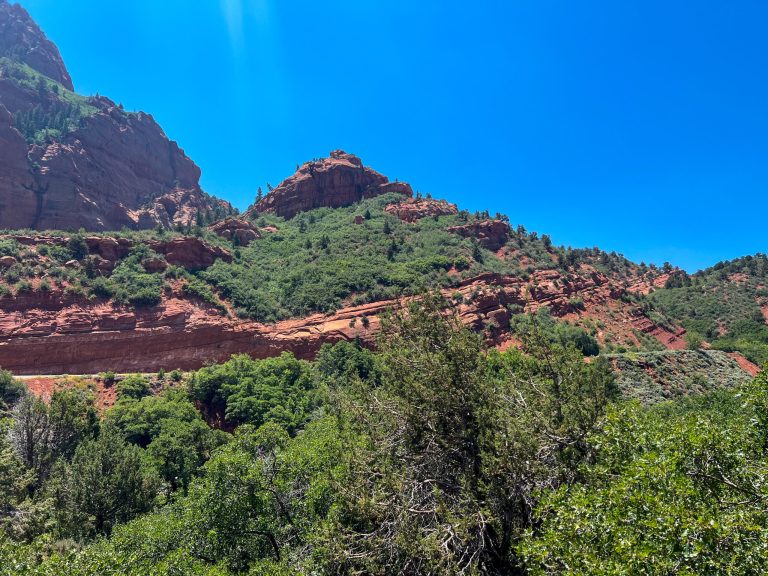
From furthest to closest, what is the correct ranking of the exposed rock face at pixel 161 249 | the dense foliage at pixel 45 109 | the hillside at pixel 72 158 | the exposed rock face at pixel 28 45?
the exposed rock face at pixel 28 45, the dense foliage at pixel 45 109, the hillside at pixel 72 158, the exposed rock face at pixel 161 249

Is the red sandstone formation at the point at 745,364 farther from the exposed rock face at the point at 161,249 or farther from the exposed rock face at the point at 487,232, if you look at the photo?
the exposed rock face at the point at 161,249

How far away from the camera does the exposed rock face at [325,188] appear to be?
3957 inches

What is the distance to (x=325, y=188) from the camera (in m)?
102

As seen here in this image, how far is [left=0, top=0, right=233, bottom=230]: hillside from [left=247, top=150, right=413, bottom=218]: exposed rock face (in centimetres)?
1534

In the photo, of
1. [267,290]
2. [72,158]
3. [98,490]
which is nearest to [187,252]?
[267,290]

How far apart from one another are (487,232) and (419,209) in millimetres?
18257

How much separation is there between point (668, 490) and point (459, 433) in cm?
569

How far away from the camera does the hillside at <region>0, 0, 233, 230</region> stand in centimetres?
8544

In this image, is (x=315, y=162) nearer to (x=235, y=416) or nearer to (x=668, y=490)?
(x=235, y=416)

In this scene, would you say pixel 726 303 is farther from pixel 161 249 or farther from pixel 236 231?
pixel 161 249

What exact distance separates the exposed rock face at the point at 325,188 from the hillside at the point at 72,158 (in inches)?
604

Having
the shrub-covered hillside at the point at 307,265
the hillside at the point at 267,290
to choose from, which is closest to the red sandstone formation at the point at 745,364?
the hillside at the point at 267,290

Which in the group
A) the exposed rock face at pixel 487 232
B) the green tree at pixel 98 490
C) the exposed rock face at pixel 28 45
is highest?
the exposed rock face at pixel 28 45

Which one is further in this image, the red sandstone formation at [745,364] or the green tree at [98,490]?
the red sandstone formation at [745,364]
